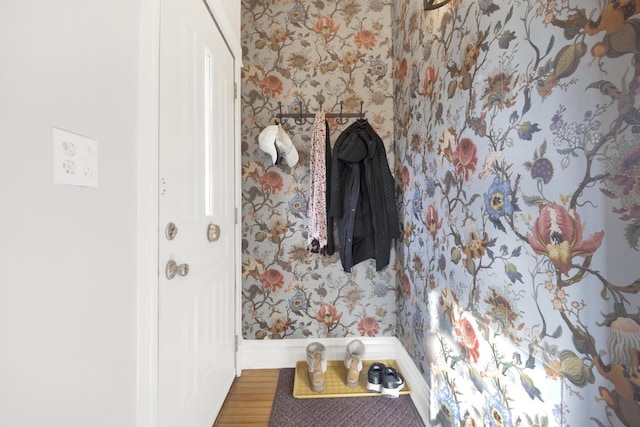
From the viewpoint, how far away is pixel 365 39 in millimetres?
1852

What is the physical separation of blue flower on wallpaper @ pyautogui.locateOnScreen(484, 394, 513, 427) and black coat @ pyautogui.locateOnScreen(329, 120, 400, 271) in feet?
3.07

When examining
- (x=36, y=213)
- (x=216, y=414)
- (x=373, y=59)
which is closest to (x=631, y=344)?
(x=36, y=213)

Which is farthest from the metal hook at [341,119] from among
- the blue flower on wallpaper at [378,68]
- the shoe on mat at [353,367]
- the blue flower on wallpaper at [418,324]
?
the shoe on mat at [353,367]

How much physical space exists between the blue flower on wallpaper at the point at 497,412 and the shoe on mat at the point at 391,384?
704mm

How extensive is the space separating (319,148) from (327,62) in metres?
0.70

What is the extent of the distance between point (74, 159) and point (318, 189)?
1.25 m

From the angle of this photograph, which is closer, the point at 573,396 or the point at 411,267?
the point at 573,396

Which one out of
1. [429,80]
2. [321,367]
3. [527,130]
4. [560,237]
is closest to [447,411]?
[321,367]

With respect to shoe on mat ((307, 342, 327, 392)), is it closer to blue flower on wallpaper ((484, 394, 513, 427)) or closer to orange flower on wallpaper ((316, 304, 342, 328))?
orange flower on wallpaper ((316, 304, 342, 328))

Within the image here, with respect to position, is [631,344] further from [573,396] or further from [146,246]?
[146,246]

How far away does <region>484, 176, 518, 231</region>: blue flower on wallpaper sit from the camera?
75cm

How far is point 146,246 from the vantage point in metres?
0.76

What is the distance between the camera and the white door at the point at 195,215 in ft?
2.92

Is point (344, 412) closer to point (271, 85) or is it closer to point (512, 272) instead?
point (512, 272)
